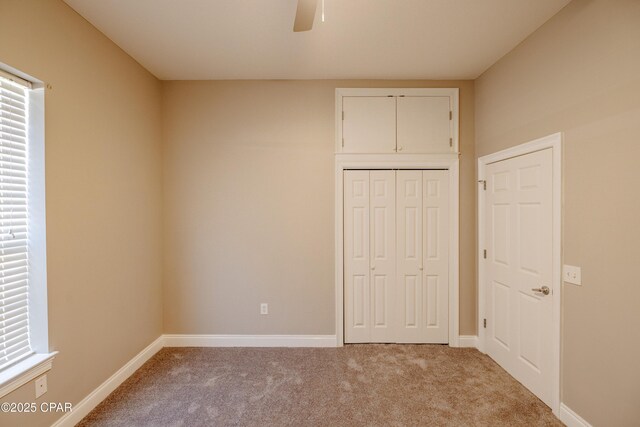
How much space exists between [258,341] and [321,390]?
Result: 3.23 ft

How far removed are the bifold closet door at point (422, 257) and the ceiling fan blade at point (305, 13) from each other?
6.04ft

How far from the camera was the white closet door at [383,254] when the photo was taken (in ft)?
9.71

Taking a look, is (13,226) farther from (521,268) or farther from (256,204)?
(521,268)

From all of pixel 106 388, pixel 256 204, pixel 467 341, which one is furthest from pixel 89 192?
pixel 467 341

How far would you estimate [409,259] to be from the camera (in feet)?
9.76

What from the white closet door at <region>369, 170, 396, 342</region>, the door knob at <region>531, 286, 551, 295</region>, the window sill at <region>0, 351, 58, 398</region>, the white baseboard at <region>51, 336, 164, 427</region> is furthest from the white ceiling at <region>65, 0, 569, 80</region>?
the white baseboard at <region>51, 336, 164, 427</region>

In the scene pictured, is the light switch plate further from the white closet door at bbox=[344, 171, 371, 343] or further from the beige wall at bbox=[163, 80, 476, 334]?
the white closet door at bbox=[344, 171, 371, 343]


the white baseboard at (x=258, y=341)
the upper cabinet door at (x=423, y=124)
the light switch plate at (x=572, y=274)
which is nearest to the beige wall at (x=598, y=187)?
the light switch plate at (x=572, y=274)

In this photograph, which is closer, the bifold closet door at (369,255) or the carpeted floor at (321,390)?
the carpeted floor at (321,390)

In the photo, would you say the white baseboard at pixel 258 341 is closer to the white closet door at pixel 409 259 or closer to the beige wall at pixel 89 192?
the beige wall at pixel 89 192

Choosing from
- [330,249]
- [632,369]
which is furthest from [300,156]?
[632,369]

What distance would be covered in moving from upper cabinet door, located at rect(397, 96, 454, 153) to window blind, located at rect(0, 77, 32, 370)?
2.95 metres

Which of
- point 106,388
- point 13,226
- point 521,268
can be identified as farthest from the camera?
point 521,268

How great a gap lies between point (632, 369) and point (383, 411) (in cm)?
147
